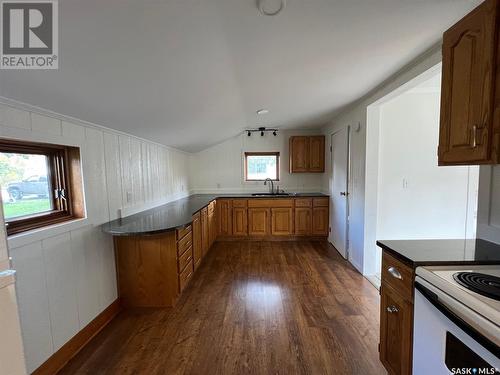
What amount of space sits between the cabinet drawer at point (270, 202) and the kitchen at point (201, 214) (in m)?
1.39

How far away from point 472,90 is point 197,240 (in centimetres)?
295

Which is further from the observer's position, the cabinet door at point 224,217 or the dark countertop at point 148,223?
the cabinet door at point 224,217

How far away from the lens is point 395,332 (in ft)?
4.53

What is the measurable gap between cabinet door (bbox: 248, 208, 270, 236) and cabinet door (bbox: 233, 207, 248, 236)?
0.10 metres

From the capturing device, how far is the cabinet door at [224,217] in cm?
459

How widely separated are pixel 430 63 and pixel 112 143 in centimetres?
286

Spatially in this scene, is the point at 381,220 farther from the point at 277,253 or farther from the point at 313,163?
the point at 313,163

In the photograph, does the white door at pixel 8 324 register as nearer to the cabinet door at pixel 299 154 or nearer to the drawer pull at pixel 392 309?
the drawer pull at pixel 392 309

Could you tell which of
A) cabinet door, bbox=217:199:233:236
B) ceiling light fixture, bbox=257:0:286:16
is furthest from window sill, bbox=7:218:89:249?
cabinet door, bbox=217:199:233:236

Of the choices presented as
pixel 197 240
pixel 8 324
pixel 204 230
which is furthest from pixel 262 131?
pixel 8 324

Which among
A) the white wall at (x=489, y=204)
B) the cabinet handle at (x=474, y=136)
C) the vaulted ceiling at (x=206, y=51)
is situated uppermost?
the vaulted ceiling at (x=206, y=51)

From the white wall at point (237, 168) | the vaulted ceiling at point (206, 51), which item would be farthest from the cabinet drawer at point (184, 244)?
the white wall at point (237, 168)

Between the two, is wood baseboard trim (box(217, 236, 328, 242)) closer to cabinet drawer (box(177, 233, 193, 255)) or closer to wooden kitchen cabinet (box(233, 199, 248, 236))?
wooden kitchen cabinet (box(233, 199, 248, 236))

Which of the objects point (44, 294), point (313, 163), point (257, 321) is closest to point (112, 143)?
point (44, 294)
